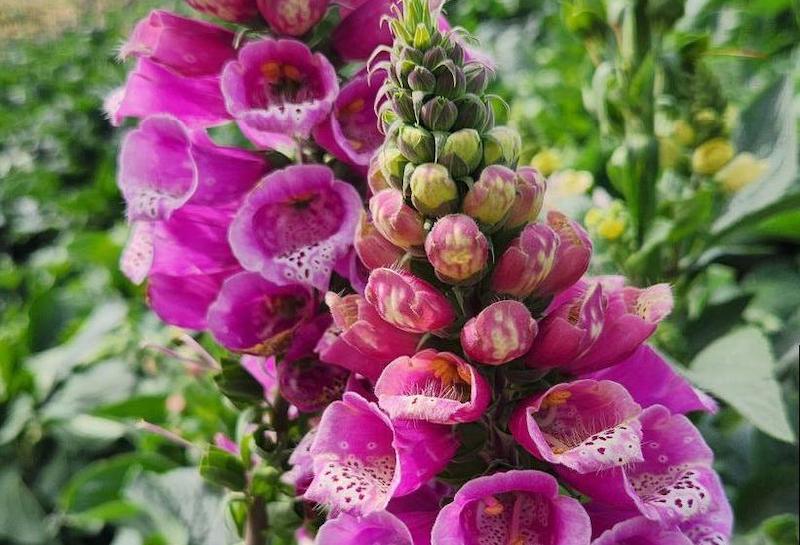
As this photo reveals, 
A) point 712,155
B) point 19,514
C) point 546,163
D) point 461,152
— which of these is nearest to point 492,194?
point 461,152

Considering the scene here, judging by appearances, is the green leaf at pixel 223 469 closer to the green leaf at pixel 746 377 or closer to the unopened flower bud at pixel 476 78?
the unopened flower bud at pixel 476 78

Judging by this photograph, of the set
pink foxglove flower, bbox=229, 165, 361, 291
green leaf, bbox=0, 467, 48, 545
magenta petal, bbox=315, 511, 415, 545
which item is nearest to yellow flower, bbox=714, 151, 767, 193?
pink foxglove flower, bbox=229, 165, 361, 291

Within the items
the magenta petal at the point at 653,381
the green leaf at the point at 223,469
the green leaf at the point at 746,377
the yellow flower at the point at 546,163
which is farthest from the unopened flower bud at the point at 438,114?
the yellow flower at the point at 546,163

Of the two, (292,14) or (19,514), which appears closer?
(292,14)

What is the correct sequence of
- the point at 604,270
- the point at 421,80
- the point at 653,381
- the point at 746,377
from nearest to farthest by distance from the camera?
the point at 421,80 < the point at 653,381 < the point at 746,377 < the point at 604,270

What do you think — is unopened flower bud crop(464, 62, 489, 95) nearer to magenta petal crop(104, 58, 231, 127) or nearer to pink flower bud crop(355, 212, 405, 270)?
pink flower bud crop(355, 212, 405, 270)

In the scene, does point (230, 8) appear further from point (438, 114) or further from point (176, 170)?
point (438, 114)

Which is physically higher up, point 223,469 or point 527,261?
point 527,261
